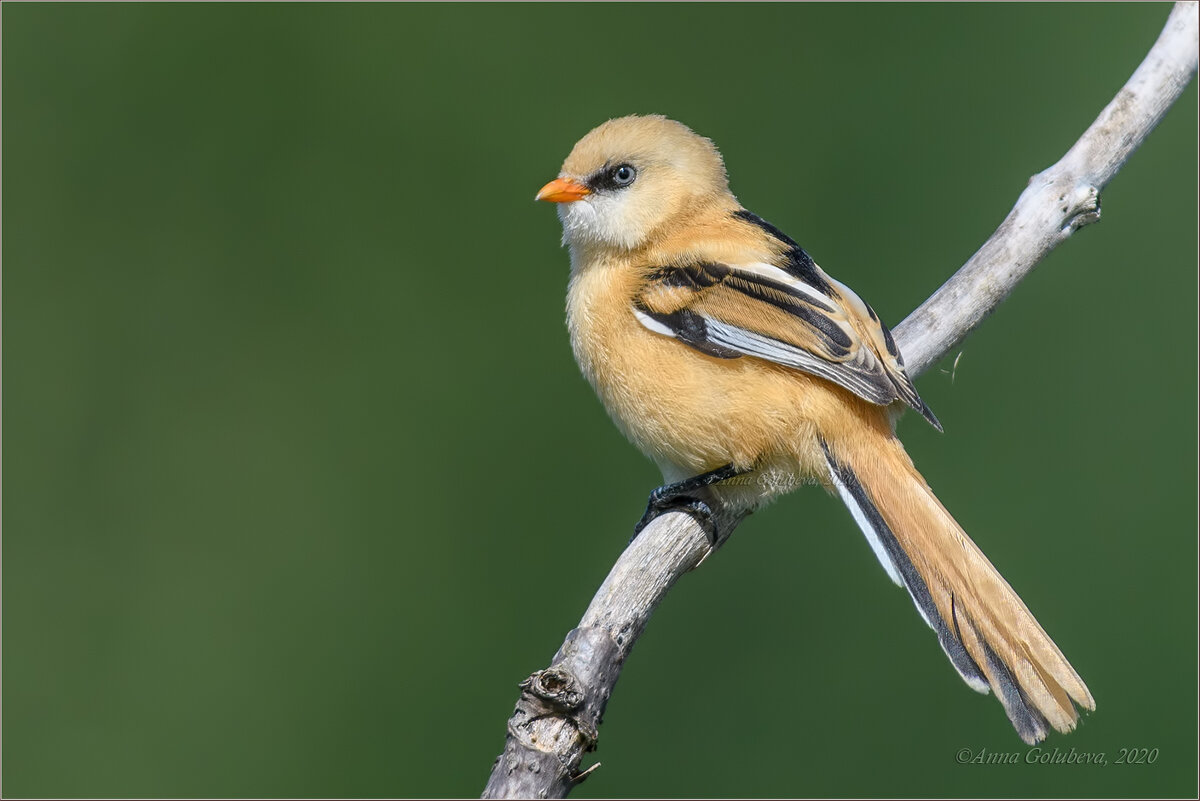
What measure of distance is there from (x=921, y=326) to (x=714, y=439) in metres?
0.89

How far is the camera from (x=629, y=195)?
11.9 ft

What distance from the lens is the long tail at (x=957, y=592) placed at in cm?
265

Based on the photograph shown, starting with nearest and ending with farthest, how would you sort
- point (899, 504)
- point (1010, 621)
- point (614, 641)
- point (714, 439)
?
point (614, 641)
point (1010, 621)
point (899, 504)
point (714, 439)

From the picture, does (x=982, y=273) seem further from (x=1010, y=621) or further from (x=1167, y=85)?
(x=1010, y=621)

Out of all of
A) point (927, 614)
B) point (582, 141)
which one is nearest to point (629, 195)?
point (582, 141)

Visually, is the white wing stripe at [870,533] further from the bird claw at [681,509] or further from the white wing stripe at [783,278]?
the white wing stripe at [783,278]

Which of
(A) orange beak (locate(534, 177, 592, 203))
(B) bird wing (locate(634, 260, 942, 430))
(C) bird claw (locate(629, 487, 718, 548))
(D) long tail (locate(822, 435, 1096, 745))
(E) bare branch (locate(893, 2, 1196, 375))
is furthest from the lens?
(A) orange beak (locate(534, 177, 592, 203))

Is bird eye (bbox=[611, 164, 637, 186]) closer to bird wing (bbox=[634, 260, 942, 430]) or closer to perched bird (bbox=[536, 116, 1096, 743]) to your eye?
perched bird (bbox=[536, 116, 1096, 743])

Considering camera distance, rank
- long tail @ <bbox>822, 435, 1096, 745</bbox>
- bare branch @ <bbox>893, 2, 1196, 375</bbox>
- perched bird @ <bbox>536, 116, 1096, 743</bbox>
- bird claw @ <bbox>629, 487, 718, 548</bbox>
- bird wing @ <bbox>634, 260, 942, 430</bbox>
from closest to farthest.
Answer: long tail @ <bbox>822, 435, 1096, 745</bbox>
perched bird @ <bbox>536, 116, 1096, 743</bbox>
bird wing @ <bbox>634, 260, 942, 430</bbox>
bird claw @ <bbox>629, 487, 718, 548</bbox>
bare branch @ <bbox>893, 2, 1196, 375</bbox>

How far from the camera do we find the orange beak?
141 inches

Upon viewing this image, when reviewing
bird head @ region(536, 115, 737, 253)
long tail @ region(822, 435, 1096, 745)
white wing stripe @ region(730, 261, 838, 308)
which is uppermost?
bird head @ region(536, 115, 737, 253)

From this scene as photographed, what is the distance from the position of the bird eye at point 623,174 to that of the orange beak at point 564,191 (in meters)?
0.10

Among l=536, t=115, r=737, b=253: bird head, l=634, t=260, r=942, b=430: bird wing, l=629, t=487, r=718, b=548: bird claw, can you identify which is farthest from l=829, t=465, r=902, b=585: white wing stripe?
l=536, t=115, r=737, b=253: bird head

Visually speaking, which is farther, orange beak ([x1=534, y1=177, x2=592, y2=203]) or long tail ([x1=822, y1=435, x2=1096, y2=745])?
orange beak ([x1=534, y1=177, x2=592, y2=203])
